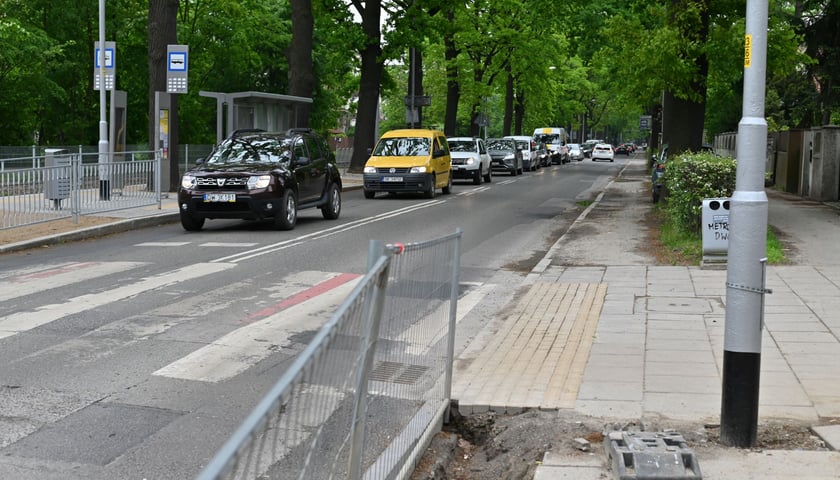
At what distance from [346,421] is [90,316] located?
6269 mm

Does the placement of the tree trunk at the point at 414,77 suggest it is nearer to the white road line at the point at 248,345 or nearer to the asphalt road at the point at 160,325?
the asphalt road at the point at 160,325

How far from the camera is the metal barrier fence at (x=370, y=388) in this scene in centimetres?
254

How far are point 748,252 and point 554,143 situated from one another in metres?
63.9

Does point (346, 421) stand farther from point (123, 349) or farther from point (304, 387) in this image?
point (123, 349)

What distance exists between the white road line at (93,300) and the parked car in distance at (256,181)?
13.7 ft

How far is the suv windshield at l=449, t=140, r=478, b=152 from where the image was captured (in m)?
37.7

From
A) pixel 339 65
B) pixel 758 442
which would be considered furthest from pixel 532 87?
pixel 758 442

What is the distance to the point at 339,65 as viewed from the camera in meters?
38.6

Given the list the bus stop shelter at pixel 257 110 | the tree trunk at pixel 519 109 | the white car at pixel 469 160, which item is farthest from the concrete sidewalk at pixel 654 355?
the tree trunk at pixel 519 109

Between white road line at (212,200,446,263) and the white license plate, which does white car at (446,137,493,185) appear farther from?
the white license plate

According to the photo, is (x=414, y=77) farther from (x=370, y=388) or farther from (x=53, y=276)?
(x=370, y=388)

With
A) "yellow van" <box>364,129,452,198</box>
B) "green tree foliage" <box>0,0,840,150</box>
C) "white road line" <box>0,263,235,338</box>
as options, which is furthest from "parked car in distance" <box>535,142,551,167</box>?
"white road line" <box>0,263,235,338</box>

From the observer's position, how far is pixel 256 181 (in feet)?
56.3

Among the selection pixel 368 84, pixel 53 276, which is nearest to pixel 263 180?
pixel 53 276
